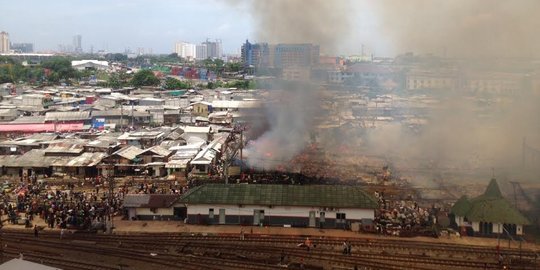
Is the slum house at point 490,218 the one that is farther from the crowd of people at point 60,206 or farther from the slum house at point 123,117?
the slum house at point 123,117

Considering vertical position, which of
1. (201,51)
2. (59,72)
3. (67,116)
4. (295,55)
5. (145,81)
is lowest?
(67,116)

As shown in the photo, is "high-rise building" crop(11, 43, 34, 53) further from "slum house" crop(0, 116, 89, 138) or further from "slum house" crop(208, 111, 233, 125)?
"slum house" crop(208, 111, 233, 125)

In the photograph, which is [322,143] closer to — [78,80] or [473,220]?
[473,220]

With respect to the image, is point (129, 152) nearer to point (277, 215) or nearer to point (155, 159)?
point (155, 159)

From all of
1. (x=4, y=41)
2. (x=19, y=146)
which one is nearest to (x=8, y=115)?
(x=19, y=146)

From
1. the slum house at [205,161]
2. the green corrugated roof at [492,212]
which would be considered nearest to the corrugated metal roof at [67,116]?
the slum house at [205,161]

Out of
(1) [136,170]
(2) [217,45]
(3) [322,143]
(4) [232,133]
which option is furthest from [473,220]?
(2) [217,45]

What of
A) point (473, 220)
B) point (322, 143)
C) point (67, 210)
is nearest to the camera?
point (473, 220)
